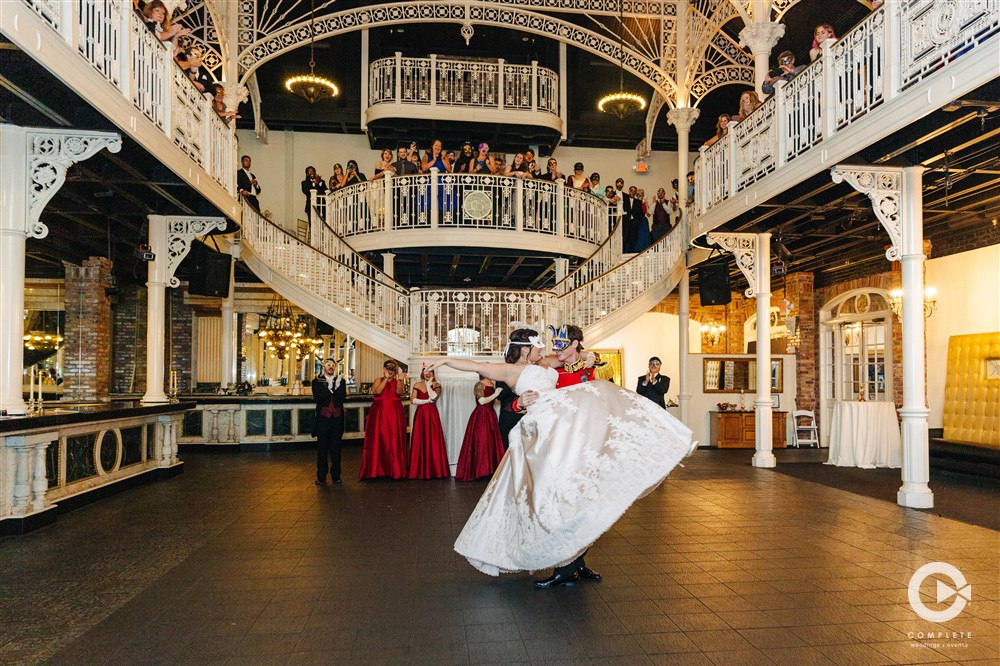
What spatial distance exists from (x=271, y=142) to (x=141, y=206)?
28.4ft

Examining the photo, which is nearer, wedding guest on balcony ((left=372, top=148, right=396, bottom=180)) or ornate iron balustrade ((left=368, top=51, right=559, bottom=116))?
wedding guest on balcony ((left=372, top=148, right=396, bottom=180))

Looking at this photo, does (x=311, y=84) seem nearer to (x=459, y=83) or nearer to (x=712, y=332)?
(x=459, y=83)

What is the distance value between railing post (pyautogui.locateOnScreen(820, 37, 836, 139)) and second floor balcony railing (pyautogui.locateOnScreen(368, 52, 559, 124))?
8.36 m

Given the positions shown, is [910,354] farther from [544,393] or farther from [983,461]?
[544,393]

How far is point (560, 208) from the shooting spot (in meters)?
14.2

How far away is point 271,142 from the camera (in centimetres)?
1769

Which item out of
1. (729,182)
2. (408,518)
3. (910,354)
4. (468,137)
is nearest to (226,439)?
(408,518)

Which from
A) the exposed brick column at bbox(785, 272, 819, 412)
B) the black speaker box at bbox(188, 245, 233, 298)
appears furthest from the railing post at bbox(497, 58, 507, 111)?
A: the exposed brick column at bbox(785, 272, 819, 412)

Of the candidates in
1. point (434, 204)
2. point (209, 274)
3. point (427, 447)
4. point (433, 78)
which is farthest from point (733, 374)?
point (209, 274)

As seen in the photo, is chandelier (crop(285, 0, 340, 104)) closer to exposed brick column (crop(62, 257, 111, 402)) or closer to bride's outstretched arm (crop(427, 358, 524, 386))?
exposed brick column (crop(62, 257, 111, 402))

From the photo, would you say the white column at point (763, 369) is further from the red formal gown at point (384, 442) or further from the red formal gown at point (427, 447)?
the red formal gown at point (384, 442)

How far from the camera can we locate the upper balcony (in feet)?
50.5

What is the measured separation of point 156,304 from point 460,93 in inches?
332

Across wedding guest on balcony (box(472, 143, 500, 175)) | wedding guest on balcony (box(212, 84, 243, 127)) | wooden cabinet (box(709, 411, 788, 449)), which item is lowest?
wooden cabinet (box(709, 411, 788, 449))
